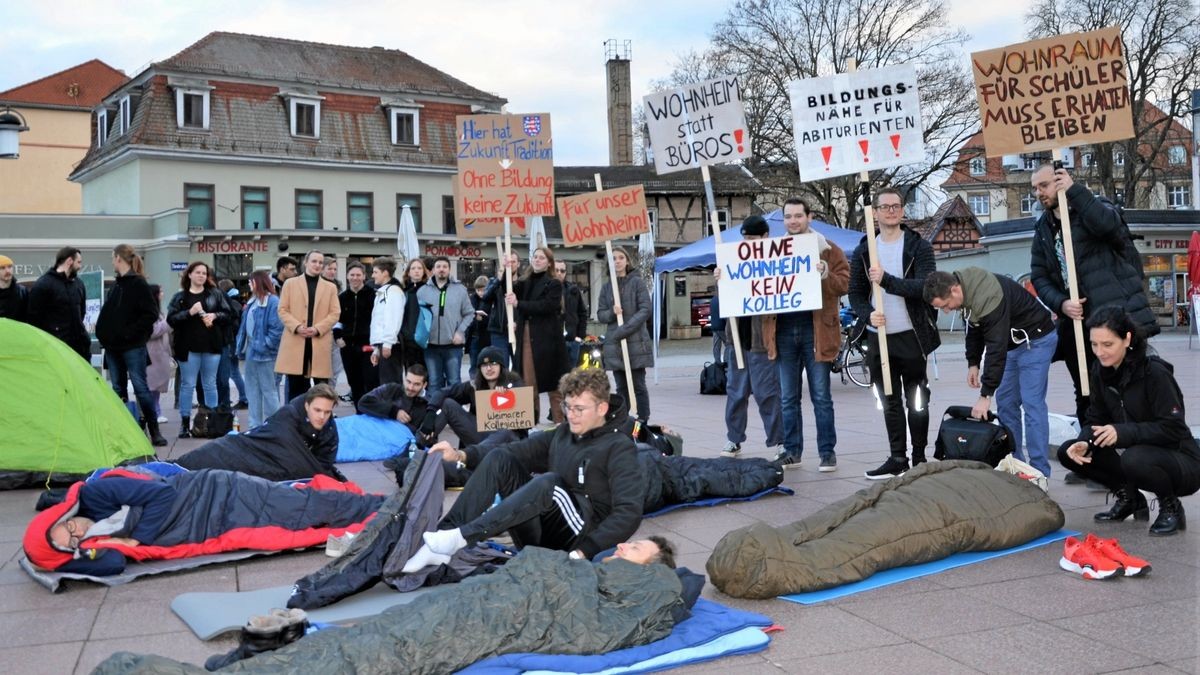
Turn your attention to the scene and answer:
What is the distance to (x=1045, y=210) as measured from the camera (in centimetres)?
762

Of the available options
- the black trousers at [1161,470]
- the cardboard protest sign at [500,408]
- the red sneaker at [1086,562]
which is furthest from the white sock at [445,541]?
the cardboard protest sign at [500,408]

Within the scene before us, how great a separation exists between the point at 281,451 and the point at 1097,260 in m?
5.73

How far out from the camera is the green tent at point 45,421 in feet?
28.7

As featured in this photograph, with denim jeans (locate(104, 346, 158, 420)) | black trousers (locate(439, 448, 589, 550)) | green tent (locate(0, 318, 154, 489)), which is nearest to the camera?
black trousers (locate(439, 448, 589, 550))

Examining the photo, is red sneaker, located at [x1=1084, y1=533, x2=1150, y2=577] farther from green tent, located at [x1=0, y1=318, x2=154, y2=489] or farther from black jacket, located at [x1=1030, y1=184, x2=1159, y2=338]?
green tent, located at [x1=0, y1=318, x2=154, y2=489]

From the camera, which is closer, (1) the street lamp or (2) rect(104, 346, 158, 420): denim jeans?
(2) rect(104, 346, 158, 420): denim jeans

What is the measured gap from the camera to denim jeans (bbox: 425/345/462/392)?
1252cm

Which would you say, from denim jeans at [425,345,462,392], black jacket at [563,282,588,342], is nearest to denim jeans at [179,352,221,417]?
denim jeans at [425,345,462,392]

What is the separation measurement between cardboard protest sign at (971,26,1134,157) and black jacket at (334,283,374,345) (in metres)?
7.26

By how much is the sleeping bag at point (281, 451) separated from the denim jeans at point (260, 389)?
3.63 m

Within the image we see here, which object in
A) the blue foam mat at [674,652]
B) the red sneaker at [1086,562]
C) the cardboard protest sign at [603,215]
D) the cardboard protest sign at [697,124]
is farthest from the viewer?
the cardboard protest sign at [603,215]

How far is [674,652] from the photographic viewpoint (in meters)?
4.39

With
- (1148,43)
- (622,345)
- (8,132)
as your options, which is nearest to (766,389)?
(622,345)

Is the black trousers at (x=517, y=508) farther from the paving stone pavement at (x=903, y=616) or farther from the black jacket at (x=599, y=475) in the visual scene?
the paving stone pavement at (x=903, y=616)
